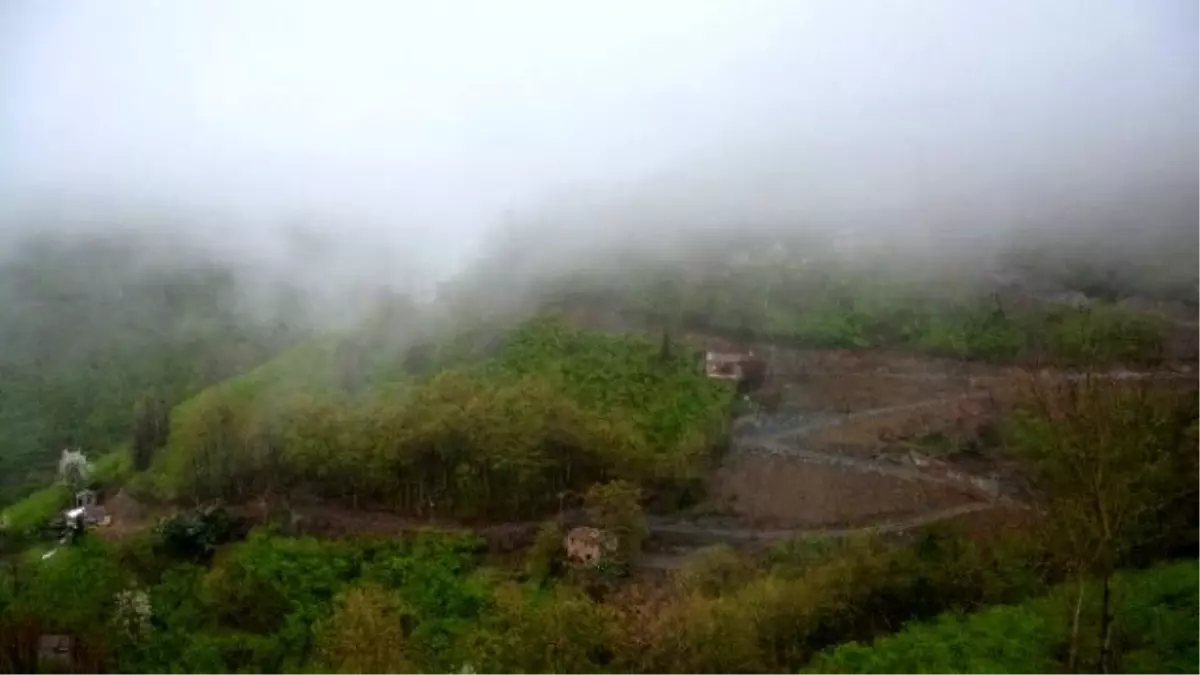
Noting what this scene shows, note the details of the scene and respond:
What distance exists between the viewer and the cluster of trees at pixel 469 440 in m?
14.6

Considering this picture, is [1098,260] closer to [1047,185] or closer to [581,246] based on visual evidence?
[1047,185]

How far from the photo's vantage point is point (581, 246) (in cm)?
2083

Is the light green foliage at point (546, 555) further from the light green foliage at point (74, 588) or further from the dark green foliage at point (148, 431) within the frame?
the dark green foliage at point (148, 431)

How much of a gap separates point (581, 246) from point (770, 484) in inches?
295

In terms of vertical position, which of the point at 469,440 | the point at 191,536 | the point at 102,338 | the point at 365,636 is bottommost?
the point at 191,536

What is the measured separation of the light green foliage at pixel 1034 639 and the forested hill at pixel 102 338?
482 inches

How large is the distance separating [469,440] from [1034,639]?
7.12 metres

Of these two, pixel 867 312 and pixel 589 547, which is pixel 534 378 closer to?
pixel 589 547

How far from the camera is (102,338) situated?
2080 centimetres

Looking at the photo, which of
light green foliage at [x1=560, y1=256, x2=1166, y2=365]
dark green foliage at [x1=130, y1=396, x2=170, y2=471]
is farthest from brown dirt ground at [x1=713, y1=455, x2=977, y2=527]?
dark green foliage at [x1=130, y1=396, x2=170, y2=471]

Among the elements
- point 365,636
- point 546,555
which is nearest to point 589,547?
point 546,555

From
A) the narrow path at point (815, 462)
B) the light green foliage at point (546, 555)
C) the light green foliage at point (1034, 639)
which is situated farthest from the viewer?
the narrow path at point (815, 462)

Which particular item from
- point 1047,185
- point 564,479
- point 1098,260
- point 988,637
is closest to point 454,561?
point 564,479

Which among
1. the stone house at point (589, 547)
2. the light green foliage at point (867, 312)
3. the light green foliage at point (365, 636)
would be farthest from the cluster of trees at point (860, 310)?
the light green foliage at point (365, 636)
